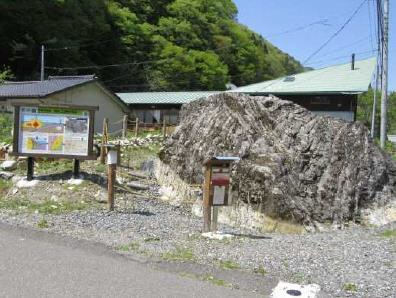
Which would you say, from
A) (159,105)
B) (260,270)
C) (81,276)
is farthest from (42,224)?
(159,105)

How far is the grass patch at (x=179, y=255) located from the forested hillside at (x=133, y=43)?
43.3m

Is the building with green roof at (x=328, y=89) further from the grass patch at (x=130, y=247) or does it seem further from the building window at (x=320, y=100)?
the grass patch at (x=130, y=247)

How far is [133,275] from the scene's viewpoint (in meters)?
5.56

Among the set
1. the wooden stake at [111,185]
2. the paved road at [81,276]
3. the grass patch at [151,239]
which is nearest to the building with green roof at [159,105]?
the wooden stake at [111,185]

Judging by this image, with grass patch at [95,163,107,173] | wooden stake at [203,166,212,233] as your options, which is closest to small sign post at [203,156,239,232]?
wooden stake at [203,166,212,233]

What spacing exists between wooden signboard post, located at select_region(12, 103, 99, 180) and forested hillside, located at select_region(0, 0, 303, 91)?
37351 mm

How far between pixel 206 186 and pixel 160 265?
228 cm

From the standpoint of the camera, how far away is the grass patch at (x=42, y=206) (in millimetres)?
9562

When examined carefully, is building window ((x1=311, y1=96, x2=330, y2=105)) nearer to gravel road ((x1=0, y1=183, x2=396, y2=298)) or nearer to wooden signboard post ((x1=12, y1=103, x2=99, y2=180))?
gravel road ((x1=0, y1=183, x2=396, y2=298))

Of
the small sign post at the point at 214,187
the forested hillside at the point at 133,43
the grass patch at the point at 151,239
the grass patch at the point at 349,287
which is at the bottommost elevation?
the grass patch at the point at 151,239

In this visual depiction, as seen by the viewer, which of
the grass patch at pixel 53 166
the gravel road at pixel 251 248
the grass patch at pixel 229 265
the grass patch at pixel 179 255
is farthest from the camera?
the grass patch at pixel 53 166

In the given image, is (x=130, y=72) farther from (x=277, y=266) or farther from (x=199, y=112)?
(x=277, y=266)

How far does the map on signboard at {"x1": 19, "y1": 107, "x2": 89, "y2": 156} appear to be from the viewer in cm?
1129

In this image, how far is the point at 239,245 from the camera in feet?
23.8
